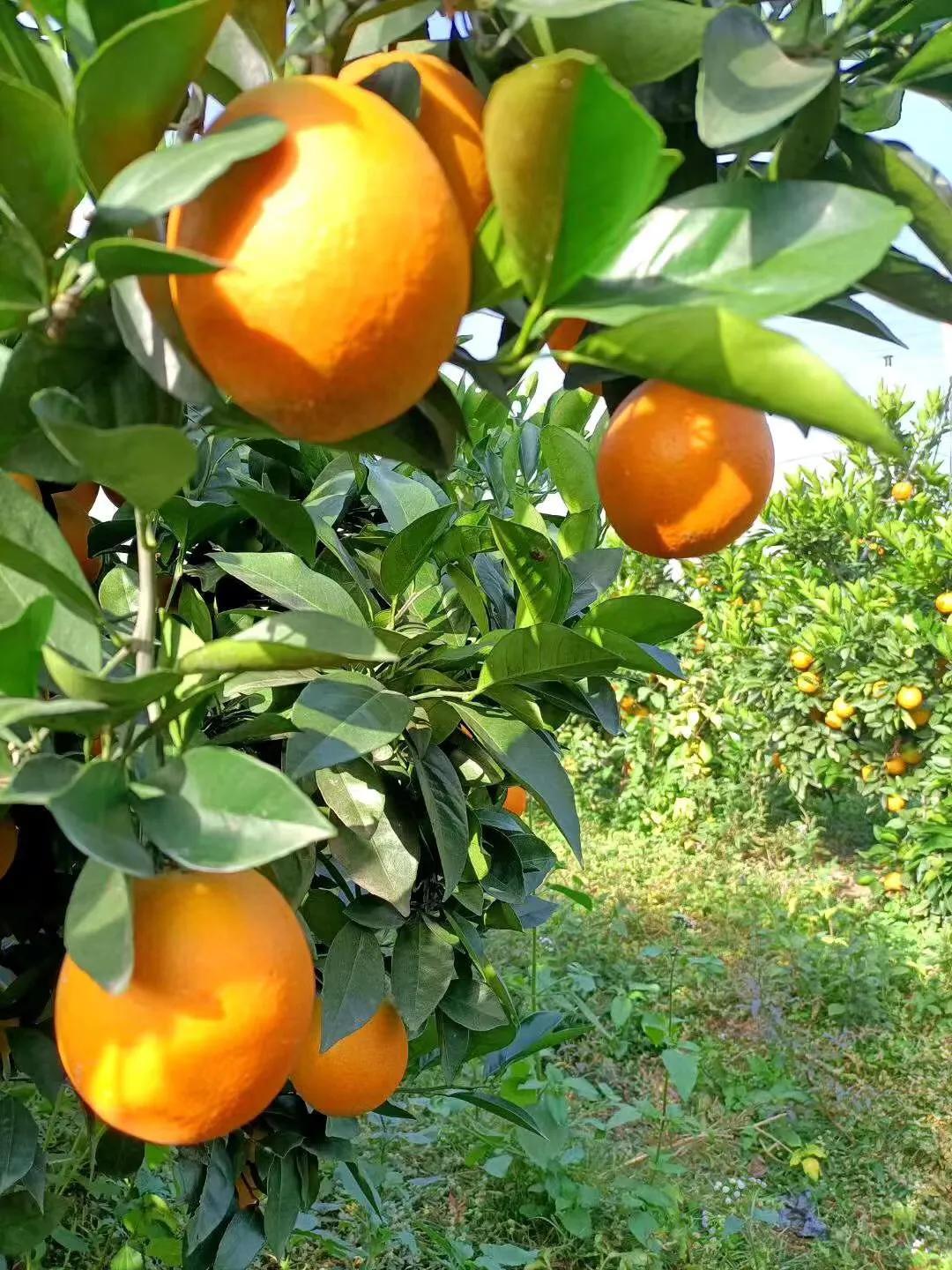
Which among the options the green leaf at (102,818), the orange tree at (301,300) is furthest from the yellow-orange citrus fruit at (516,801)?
the green leaf at (102,818)

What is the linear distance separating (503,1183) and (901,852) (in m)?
1.89

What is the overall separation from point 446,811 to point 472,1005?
0.95 feet

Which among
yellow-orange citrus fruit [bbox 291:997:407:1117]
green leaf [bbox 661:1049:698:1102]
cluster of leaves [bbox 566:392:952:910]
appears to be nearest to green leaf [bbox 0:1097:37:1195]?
yellow-orange citrus fruit [bbox 291:997:407:1117]

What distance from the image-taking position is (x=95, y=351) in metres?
0.41

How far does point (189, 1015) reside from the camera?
1.29 feet

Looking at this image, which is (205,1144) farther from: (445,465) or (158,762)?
(445,465)

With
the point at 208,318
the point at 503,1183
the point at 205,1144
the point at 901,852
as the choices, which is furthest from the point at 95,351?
the point at 901,852

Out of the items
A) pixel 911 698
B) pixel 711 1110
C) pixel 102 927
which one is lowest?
pixel 711 1110

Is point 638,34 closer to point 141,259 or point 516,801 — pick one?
point 141,259

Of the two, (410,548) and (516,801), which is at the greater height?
(410,548)

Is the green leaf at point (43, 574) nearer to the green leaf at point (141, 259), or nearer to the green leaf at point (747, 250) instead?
the green leaf at point (141, 259)

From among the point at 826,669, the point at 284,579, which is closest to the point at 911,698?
the point at 826,669

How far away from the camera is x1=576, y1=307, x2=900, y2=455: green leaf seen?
0.32 m

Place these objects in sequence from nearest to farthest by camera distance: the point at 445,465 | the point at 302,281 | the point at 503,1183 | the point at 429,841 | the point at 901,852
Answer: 1. the point at 302,281
2. the point at 445,465
3. the point at 429,841
4. the point at 503,1183
5. the point at 901,852
